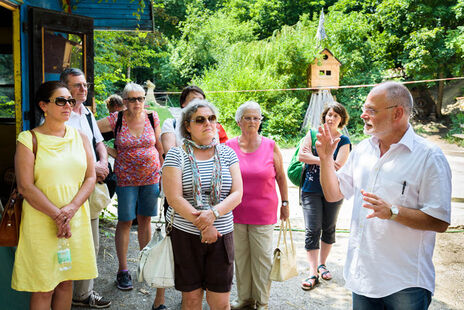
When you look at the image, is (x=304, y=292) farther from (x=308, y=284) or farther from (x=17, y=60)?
(x=17, y=60)

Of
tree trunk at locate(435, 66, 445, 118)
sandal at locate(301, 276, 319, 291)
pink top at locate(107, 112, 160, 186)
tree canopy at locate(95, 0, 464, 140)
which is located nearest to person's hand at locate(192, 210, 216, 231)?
pink top at locate(107, 112, 160, 186)

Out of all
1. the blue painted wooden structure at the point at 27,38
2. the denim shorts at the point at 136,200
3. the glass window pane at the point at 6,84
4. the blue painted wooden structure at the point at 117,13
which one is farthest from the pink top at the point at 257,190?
the glass window pane at the point at 6,84

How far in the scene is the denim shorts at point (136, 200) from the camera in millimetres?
3682

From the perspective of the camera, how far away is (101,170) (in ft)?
10.9

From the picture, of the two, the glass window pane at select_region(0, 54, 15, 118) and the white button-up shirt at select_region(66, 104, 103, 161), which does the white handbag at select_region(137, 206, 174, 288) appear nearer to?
the white button-up shirt at select_region(66, 104, 103, 161)

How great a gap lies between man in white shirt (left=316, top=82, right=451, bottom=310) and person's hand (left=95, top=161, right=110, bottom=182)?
1.99 metres

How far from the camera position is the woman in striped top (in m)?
2.56

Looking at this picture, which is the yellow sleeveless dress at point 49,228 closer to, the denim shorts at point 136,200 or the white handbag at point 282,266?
the denim shorts at point 136,200

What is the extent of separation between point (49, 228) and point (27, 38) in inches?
86.3

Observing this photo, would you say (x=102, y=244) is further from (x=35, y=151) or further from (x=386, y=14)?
(x=386, y=14)

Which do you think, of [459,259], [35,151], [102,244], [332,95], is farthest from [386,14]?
[35,151]

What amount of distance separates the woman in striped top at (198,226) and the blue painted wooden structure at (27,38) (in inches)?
55.3

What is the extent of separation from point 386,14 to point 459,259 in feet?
62.2

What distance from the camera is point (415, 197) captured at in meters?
2.02
